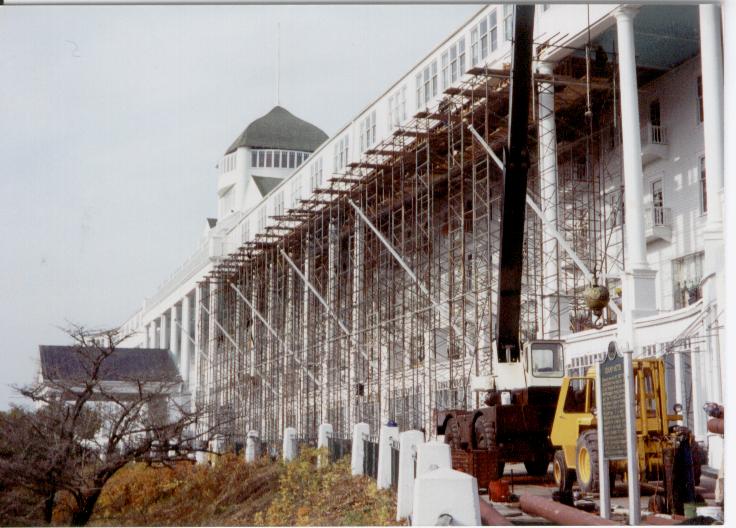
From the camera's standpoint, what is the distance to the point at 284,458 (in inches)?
1006

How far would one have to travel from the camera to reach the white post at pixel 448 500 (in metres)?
8.38

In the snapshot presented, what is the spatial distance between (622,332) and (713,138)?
3.69m

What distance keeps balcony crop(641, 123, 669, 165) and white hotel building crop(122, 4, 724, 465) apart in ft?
0.11

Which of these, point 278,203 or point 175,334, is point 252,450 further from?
point 175,334

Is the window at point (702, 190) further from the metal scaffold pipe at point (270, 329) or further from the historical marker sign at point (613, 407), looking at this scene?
the metal scaffold pipe at point (270, 329)

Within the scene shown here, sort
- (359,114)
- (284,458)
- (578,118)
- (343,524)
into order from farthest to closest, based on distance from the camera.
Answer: (359,114), (284,458), (578,118), (343,524)

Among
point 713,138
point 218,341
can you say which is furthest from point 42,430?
point 218,341

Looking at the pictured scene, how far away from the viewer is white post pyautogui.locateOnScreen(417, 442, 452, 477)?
11930 millimetres

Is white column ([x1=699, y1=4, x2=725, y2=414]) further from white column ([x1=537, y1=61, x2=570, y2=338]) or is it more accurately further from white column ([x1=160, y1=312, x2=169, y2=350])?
white column ([x1=160, y1=312, x2=169, y2=350])

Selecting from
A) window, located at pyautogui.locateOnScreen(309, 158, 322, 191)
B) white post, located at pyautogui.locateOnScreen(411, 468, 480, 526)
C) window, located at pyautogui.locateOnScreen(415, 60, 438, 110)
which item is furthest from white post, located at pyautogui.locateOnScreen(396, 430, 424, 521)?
window, located at pyautogui.locateOnScreen(309, 158, 322, 191)

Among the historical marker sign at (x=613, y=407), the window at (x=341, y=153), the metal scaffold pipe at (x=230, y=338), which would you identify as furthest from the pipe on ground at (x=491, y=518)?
the metal scaffold pipe at (x=230, y=338)

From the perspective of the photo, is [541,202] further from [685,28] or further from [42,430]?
[42,430]

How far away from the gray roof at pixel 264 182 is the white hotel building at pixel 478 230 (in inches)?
312

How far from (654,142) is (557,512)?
11.9 meters
